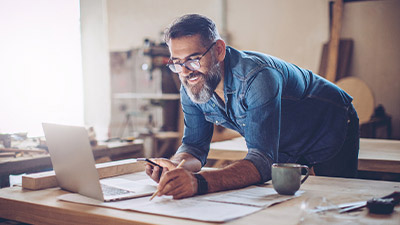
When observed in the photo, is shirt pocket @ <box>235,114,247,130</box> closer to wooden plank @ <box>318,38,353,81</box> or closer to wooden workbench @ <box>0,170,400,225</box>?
→ wooden workbench @ <box>0,170,400,225</box>

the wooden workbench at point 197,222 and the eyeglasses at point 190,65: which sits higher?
the eyeglasses at point 190,65

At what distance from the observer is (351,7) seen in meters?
6.36

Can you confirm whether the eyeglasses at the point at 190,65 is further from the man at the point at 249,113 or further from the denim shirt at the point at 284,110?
the denim shirt at the point at 284,110

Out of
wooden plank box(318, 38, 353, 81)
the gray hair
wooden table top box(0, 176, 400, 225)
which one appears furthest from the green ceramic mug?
wooden plank box(318, 38, 353, 81)

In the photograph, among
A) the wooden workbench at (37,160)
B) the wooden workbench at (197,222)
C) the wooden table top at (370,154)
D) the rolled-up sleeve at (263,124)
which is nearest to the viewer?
the wooden workbench at (197,222)

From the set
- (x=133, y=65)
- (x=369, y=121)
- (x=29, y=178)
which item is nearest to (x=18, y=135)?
(x=29, y=178)

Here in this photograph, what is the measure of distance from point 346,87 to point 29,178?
5.14m

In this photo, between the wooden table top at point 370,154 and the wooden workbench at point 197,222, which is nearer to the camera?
the wooden workbench at point 197,222

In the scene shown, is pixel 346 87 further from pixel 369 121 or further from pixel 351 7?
pixel 351 7

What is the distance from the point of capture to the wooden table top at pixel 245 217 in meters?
1.10

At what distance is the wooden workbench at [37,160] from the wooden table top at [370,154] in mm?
879

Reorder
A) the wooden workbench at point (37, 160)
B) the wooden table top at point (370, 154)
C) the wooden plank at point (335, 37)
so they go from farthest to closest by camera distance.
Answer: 1. the wooden plank at point (335, 37)
2. the wooden workbench at point (37, 160)
3. the wooden table top at point (370, 154)

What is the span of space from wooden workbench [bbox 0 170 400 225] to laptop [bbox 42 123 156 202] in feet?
0.24

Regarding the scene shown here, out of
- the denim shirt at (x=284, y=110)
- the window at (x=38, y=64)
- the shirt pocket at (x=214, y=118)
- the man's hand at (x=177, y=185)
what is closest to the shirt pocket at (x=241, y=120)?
the denim shirt at (x=284, y=110)
